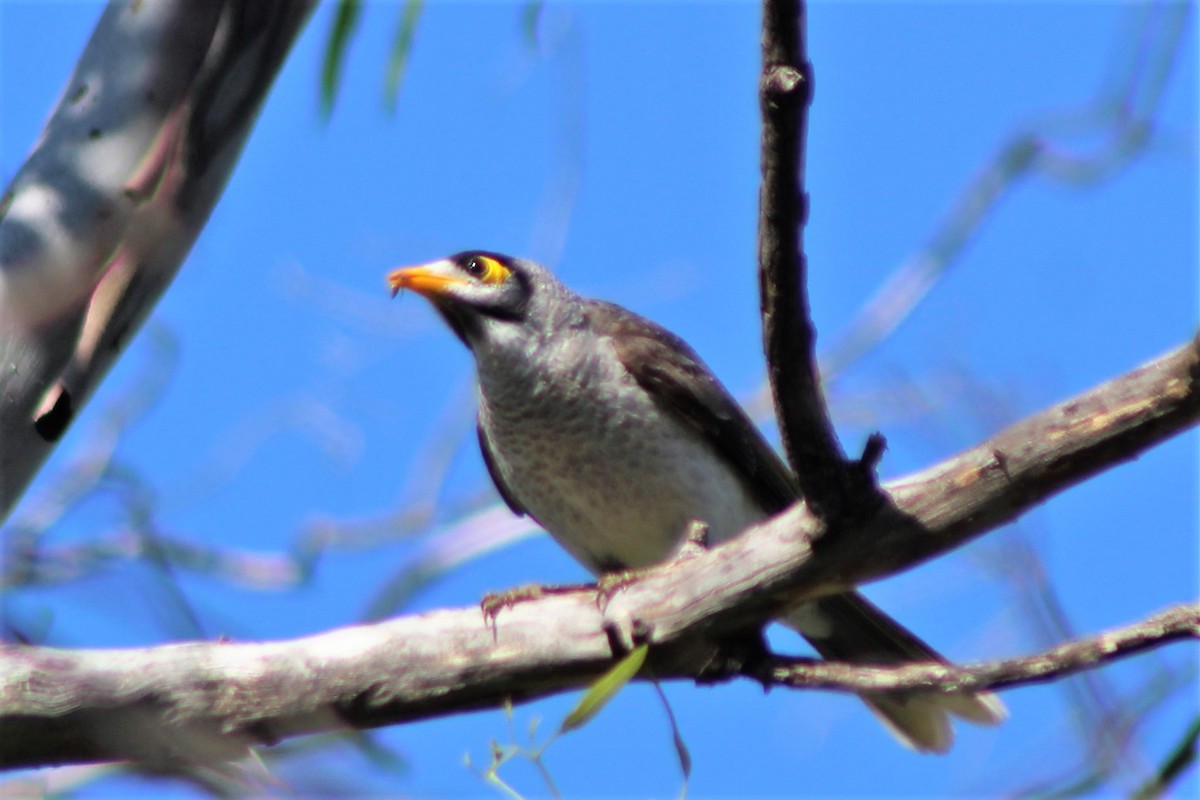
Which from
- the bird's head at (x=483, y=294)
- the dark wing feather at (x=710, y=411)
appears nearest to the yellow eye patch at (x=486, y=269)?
the bird's head at (x=483, y=294)

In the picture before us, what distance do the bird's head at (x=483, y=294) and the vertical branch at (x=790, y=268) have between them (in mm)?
2349

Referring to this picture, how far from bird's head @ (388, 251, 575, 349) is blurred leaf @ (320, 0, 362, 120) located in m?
1.14

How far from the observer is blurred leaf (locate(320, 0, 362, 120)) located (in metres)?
4.30

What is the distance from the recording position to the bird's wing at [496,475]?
5676 millimetres

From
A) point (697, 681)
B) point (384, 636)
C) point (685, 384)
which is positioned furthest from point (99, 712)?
point (685, 384)

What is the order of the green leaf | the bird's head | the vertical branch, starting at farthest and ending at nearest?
the bird's head, the green leaf, the vertical branch

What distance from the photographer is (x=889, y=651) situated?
15.8ft

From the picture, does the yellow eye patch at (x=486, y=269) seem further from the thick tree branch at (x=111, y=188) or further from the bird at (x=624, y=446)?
the thick tree branch at (x=111, y=188)

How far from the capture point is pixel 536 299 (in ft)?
18.0

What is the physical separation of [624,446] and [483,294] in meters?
0.95

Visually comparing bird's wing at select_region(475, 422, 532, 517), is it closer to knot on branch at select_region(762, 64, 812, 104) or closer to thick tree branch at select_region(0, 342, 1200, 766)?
thick tree branch at select_region(0, 342, 1200, 766)

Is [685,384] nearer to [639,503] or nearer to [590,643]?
[639,503]

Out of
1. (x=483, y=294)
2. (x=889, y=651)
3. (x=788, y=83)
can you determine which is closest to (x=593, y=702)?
(x=788, y=83)

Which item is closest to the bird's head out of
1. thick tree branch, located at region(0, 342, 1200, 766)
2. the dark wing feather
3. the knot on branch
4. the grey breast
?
the grey breast
